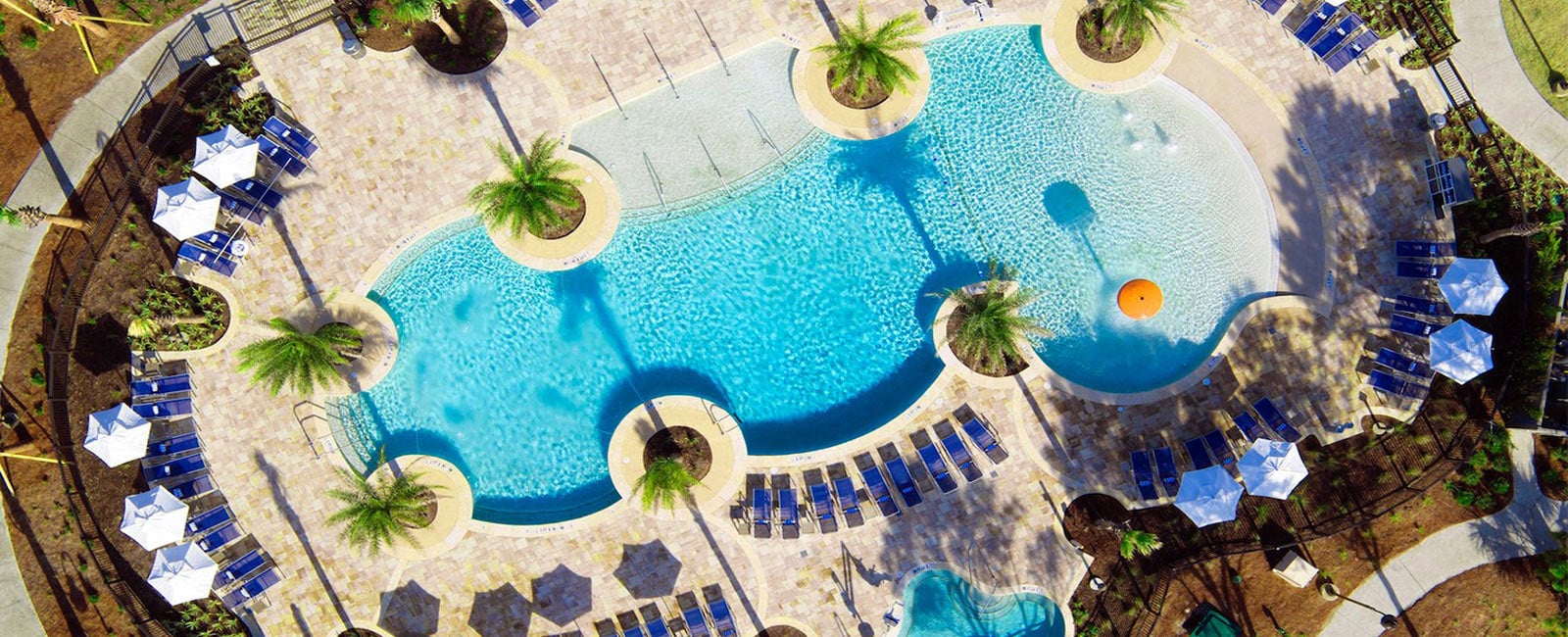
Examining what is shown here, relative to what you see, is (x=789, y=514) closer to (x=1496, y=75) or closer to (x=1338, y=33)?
(x=1338, y=33)

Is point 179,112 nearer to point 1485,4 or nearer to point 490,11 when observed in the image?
point 490,11

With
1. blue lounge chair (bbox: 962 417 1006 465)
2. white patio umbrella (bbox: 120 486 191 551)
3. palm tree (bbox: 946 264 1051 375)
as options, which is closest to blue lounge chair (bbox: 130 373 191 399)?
white patio umbrella (bbox: 120 486 191 551)

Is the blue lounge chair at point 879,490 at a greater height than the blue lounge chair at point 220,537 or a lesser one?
lesser

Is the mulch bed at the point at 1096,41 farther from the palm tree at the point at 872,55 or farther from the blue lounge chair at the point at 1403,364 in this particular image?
the blue lounge chair at the point at 1403,364

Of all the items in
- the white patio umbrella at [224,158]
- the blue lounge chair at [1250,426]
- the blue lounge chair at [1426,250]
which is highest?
the white patio umbrella at [224,158]

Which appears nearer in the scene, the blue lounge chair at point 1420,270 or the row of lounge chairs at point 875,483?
the blue lounge chair at point 1420,270

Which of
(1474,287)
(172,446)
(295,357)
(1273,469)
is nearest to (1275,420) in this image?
(1273,469)

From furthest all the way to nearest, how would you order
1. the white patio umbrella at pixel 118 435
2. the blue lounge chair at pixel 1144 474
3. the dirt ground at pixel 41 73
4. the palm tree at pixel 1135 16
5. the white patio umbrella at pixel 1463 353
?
the dirt ground at pixel 41 73 < the blue lounge chair at pixel 1144 474 < the white patio umbrella at pixel 118 435 < the palm tree at pixel 1135 16 < the white patio umbrella at pixel 1463 353

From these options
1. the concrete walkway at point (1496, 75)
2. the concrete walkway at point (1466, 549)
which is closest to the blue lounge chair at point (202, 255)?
the concrete walkway at point (1466, 549)

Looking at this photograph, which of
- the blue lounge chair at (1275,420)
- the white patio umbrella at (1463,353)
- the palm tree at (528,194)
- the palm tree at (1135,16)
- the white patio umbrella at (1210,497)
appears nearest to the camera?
the white patio umbrella at (1463,353)
